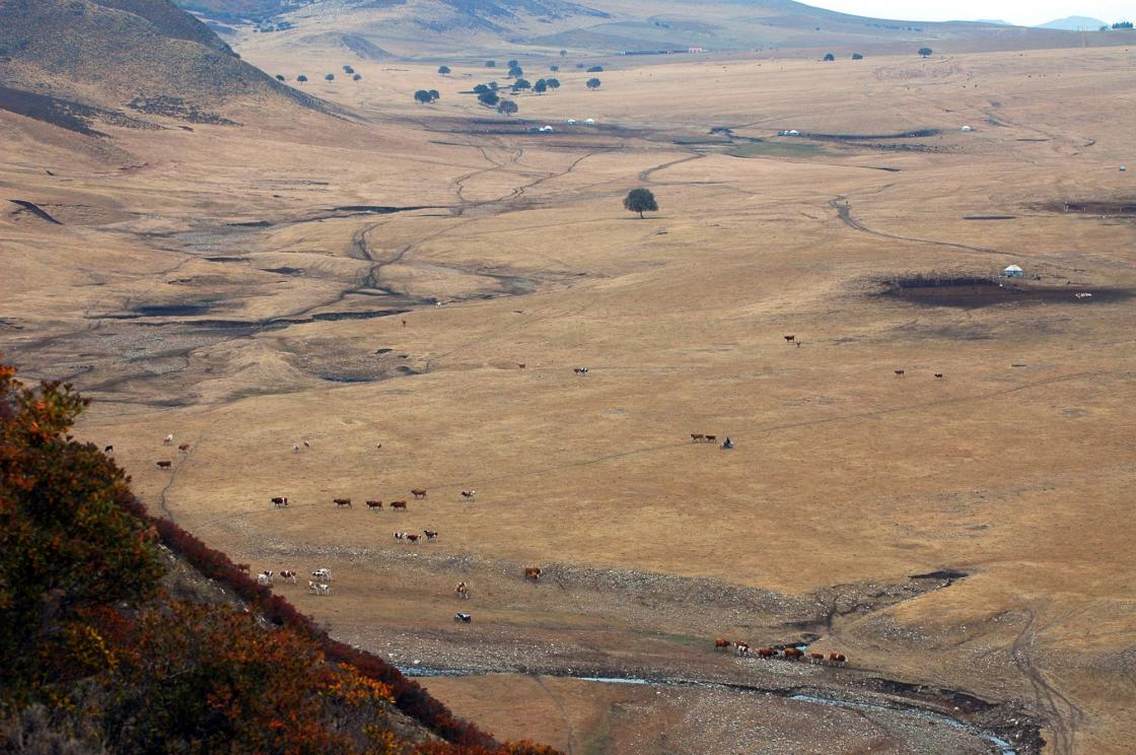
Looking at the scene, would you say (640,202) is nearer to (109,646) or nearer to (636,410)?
(636,410)

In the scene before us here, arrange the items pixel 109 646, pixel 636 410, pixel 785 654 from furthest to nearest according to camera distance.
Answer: pixel 636 410 → pixel 785 654 → pixel 109 646

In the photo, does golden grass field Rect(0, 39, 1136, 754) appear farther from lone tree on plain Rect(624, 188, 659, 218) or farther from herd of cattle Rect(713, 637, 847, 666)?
lone tree on plain Rect(624, 188, 659, 218)

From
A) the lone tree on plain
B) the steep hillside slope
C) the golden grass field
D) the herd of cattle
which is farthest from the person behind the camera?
the steep hillside slope

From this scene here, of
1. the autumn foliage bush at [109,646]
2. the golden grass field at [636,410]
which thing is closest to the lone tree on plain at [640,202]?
the golden grass field at [636,410]

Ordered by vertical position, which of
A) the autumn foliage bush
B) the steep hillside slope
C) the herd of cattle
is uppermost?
the steep hillside slope

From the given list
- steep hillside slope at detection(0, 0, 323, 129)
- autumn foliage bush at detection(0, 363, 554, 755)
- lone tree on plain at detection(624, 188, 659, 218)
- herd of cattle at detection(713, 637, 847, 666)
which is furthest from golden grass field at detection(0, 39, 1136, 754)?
steep hillside slope at detection(0, 0, 323, 129)

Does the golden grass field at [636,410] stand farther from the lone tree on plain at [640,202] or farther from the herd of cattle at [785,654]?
the lone tree on plain at [640,202]

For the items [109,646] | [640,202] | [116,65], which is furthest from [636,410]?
[116,65]
